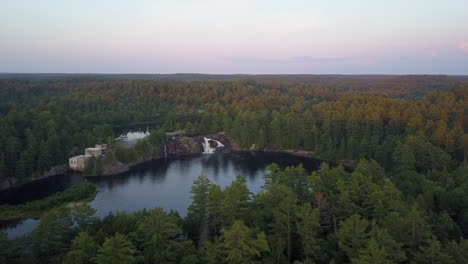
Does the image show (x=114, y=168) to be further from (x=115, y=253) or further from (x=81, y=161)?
(x=115, y=253)

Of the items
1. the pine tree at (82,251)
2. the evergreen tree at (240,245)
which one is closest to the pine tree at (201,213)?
the evergreen tree at (240,245)

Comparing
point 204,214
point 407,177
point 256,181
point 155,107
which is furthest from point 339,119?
point 155,107

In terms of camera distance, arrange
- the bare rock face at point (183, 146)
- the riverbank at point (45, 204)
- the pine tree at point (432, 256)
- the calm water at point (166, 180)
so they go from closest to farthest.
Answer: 1. the pine tree at point (432, 256)
2. the riverbank at point (45, 204)
3. the calm water at point (166, 180)
4. the bare rock face at point (183, 146)

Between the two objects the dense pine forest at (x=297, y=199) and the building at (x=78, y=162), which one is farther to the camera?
the building at (x=78, y=162)

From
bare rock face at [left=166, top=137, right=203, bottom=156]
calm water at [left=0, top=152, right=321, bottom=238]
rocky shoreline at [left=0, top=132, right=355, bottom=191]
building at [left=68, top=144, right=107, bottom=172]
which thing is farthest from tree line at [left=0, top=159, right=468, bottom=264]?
bare rock face at [left=166, top=137, right=203, bottom=156]

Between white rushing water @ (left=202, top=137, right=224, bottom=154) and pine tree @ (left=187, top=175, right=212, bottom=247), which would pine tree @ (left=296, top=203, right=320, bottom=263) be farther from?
white rushing water @ (left=202, top=137, right=224, bottom=154)

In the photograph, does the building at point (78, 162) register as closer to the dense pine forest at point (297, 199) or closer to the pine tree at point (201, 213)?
the dense pine forest at point (297, 199)

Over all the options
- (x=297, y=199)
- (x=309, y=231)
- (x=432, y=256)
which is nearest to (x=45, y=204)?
(x=297, y=199)

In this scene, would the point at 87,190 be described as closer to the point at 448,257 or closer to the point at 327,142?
the point at 448,257
